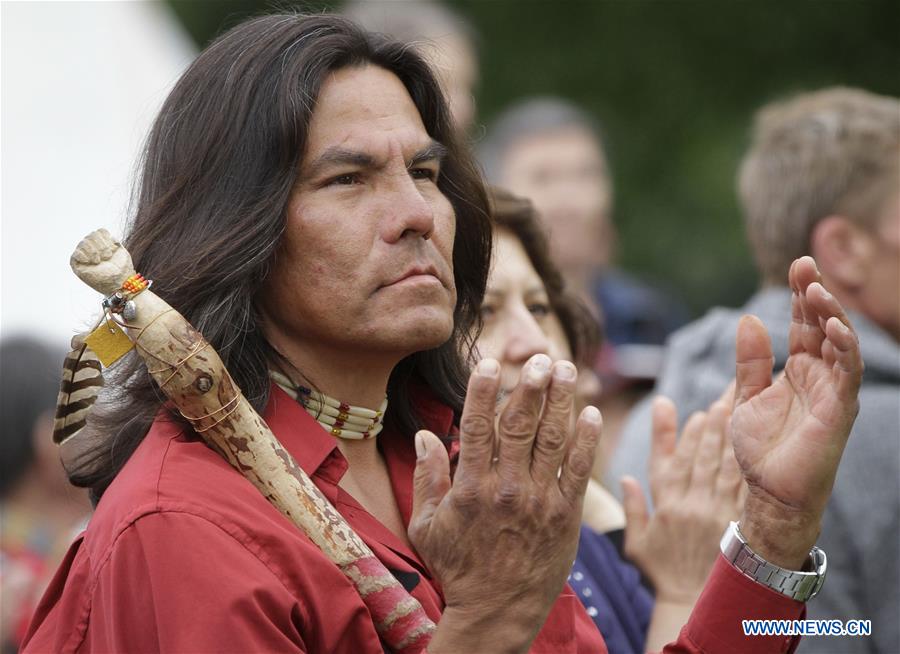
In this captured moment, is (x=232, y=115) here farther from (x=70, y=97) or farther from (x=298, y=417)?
(x=70, y=97)

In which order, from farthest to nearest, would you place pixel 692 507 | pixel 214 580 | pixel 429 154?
pixel 692 507 < pixel 429 154 < pixel 214 580

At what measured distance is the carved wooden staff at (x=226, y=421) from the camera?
2398mm

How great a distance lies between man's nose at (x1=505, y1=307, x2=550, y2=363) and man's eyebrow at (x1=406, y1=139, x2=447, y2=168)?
0.82 metres

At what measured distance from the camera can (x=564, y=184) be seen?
6.36 m

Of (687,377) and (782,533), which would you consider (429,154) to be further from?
(687,377)

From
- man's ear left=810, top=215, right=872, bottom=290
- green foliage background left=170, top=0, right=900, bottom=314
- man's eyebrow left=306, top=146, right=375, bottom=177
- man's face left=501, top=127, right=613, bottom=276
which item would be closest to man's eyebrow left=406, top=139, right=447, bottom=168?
man's eyebrow left=306, top=146, right=375, bottom=177

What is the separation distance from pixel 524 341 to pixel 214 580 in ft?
5.46

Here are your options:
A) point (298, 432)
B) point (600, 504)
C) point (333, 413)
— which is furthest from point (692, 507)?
point (298, 432)

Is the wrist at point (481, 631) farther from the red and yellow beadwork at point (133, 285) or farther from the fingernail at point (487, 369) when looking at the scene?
the red and yellow beadwork at point (133, 285)

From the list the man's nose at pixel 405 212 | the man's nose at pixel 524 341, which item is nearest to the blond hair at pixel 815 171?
the man's nose at pixel 524 341

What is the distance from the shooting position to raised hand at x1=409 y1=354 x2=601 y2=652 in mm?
2223

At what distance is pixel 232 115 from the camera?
8.83ft

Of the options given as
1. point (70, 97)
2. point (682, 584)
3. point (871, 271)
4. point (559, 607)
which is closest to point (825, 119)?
point (871, 271)

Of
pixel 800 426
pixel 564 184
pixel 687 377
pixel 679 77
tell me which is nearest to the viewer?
pixel 800 426
